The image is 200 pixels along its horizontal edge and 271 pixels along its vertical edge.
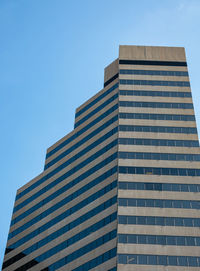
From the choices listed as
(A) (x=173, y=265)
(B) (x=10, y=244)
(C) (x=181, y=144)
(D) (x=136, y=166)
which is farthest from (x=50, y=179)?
(A) (x=173, y=265)

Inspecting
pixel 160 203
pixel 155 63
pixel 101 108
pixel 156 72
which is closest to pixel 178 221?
pixel 160 203

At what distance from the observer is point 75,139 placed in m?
104

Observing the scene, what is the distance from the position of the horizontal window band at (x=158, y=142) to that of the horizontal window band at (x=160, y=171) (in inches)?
235

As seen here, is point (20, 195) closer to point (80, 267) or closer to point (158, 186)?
point (80, 267)

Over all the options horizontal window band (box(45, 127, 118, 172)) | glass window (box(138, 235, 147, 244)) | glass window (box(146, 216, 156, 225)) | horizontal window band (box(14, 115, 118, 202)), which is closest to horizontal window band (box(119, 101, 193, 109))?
horizontal window band (box(14, 115, 118, 202))

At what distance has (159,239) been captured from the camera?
76.1m

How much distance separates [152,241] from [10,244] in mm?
44633

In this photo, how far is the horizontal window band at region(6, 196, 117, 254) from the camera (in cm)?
8400

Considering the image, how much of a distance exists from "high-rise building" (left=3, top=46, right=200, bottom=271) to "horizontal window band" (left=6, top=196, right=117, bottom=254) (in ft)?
0.71

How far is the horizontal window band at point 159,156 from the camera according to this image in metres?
87.3

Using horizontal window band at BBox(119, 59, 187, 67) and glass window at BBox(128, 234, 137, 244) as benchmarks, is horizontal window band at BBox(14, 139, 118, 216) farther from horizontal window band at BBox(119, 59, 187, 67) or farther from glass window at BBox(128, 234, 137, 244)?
horizontal window band at BBox(119, 59, 187, 67)

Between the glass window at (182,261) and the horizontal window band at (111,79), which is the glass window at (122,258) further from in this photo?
the horizontal window band at (111,79)

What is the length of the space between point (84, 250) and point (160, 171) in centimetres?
2142

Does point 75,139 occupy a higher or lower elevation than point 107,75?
lower
